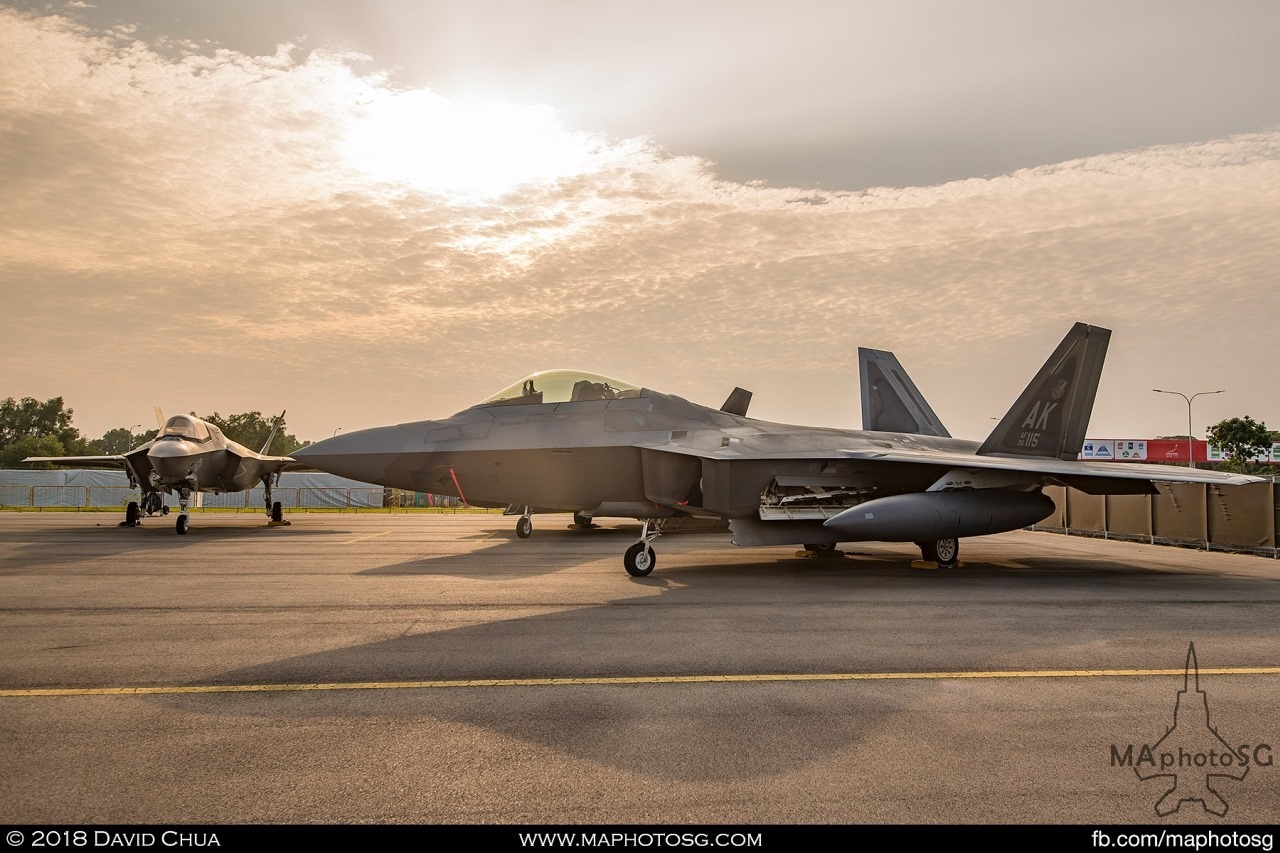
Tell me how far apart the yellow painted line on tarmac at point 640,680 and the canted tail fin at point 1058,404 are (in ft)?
32.6

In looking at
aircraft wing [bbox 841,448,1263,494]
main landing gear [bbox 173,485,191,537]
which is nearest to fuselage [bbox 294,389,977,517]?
aircraft wing [bbox 841,448,1263,494]

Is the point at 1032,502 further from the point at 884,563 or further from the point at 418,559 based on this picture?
the point at 418,559

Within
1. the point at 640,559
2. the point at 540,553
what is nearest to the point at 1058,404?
the point at 640,559

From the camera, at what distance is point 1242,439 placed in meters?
77.6

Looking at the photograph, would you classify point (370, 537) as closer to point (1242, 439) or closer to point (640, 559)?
point (640, 559)

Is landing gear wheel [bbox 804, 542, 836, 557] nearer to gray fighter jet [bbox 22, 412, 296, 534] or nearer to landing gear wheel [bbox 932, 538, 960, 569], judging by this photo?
landing gear wheel [bbox 932, 538, 960, 569]

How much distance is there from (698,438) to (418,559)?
548cm

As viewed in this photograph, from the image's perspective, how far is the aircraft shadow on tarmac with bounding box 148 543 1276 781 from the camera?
4.25m

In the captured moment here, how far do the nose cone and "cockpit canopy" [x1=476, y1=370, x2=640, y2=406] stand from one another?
1.48 metres

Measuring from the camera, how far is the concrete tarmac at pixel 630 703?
3.37 meters

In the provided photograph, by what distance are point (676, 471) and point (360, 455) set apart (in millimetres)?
4654

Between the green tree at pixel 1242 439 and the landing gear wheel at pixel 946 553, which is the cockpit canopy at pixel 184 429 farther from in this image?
the green tree at pixel 1242 439
